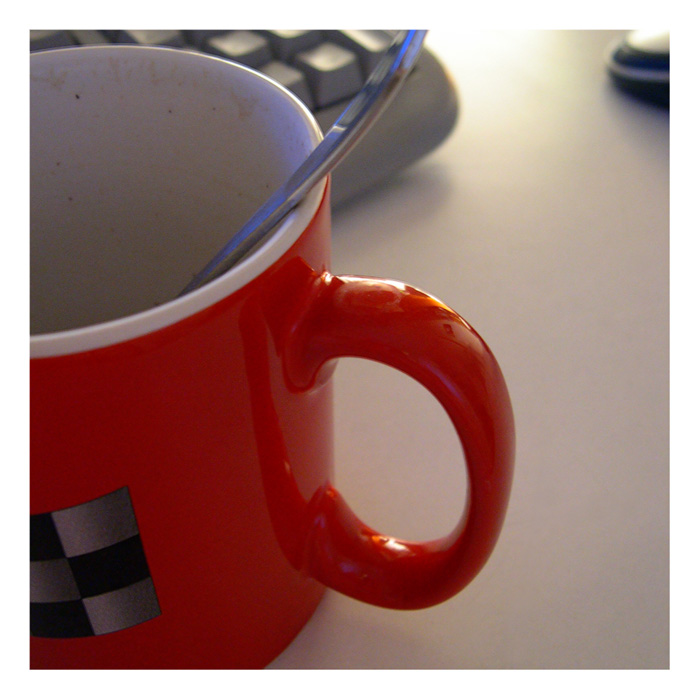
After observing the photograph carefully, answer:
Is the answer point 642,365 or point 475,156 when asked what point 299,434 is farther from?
point 475,156

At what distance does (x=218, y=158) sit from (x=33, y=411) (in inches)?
5.1

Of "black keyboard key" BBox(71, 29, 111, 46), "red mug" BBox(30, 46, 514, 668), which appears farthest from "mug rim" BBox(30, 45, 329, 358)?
"black keyboard key" BBox(71, 29, 111, 46)

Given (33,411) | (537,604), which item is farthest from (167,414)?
(537,604)

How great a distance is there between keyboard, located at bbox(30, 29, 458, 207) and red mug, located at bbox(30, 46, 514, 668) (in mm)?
146

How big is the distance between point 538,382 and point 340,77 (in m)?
0.20

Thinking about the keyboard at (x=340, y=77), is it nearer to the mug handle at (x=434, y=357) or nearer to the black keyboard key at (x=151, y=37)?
the black keyboard key at (x=151, y=37)

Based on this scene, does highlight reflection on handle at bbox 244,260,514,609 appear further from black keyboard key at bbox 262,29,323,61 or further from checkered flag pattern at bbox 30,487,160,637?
black keyboard key at bbox 262,29,323,61

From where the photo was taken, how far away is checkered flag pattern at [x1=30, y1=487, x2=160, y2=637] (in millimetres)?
179

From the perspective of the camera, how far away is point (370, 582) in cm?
24

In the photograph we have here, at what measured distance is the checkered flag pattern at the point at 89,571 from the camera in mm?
179

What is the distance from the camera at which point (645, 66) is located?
0.47m

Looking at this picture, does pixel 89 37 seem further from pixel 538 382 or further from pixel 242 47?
pixel 538 382
